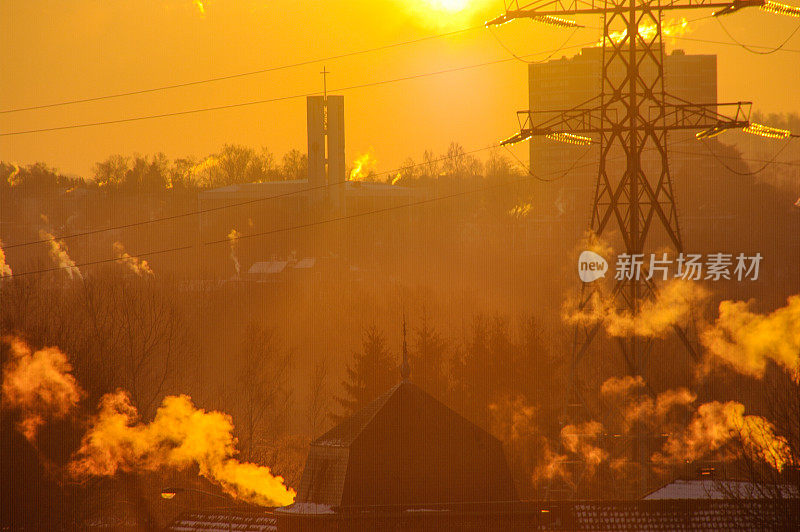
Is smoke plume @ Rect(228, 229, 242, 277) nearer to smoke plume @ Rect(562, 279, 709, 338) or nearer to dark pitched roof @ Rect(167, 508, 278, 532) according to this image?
dark pitched roof @ Rect(167, 508, 278, 532)

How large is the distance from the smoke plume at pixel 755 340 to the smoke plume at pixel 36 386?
114 feet

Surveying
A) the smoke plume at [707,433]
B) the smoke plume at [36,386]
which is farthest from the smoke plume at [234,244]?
the smoke plume at [707,433]

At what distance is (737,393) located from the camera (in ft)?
299

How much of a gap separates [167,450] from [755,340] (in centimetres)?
3302

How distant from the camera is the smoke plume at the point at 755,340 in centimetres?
6700

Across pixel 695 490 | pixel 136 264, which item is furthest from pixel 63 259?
pixel 695 490

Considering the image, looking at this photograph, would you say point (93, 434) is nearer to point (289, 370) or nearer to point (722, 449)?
point (722, 449)

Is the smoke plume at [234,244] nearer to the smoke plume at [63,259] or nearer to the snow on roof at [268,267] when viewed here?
the snow on roof at [268,267]

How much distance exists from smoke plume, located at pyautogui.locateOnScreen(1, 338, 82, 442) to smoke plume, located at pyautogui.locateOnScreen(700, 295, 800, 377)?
34.7 meters

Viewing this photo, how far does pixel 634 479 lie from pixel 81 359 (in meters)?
29.6

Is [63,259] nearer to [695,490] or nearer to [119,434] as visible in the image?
[119,434]

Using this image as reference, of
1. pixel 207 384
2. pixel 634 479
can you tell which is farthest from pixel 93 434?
pixel 207 384

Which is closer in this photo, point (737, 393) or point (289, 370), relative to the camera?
point (737, 393)

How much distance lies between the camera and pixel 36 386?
64.8m
